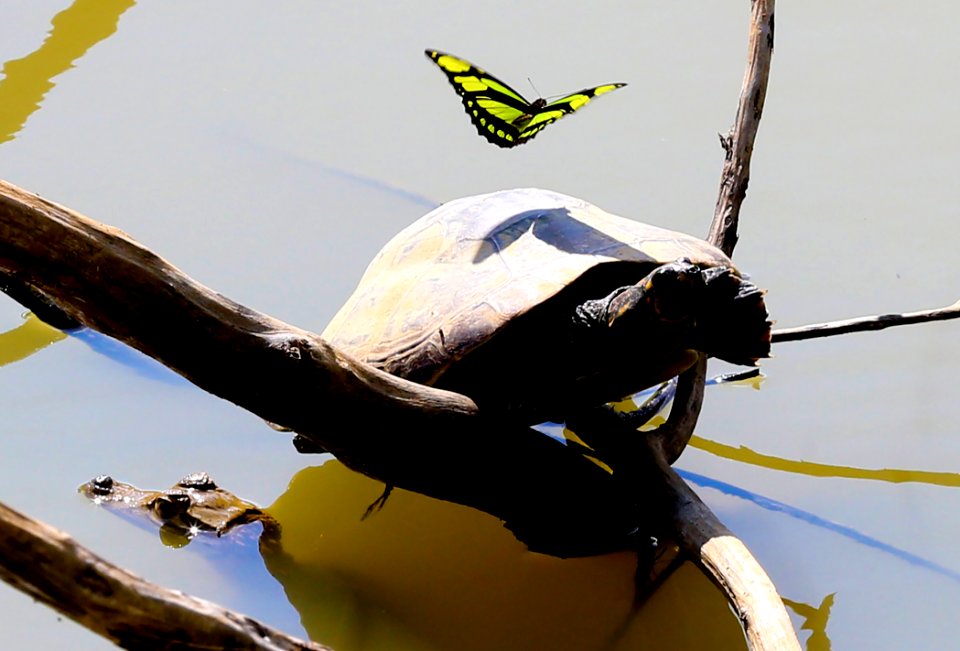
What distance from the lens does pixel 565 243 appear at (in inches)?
70.9

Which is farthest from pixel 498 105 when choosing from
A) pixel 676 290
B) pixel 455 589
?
pixel 455 589

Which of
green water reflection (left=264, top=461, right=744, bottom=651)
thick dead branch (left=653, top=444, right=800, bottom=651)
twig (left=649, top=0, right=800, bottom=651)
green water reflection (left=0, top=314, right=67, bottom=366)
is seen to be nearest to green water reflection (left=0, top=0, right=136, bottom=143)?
green water reflection (left=0, top=314, right=67, bottom=366)

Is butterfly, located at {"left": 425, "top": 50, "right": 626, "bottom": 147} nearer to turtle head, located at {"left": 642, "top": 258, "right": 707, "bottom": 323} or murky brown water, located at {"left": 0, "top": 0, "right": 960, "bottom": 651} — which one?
turtle head, located at {"left": 642, "top": 258, "right": 707, "bottom": 323}

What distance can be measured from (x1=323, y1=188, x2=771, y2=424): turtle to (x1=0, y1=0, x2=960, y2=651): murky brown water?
0.42m

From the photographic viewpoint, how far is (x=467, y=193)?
3.09m

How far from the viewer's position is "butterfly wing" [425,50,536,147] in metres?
2.00

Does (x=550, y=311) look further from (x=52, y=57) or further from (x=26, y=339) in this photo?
(x=52, y=57)

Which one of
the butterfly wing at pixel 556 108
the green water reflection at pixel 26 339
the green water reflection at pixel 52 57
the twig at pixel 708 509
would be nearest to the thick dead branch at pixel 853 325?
the twig at pixel 708 509

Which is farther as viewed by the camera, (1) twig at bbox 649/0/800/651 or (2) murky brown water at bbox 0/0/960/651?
(2) murky brown water at bbox 0/0/960/651

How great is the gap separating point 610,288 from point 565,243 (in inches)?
4.4

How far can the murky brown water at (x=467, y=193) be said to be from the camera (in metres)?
1.90

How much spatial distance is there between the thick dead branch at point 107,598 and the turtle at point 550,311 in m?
0.75

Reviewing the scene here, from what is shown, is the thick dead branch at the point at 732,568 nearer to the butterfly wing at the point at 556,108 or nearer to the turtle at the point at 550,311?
the turtle at the point at 550,311

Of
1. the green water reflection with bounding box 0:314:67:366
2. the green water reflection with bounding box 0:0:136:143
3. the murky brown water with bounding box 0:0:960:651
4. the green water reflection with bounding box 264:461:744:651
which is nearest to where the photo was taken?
the green water reflection with bounding box 264:461:744:651
